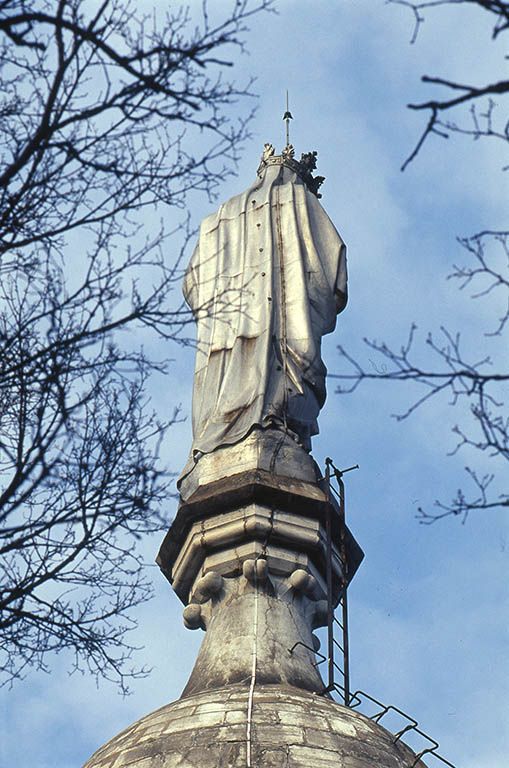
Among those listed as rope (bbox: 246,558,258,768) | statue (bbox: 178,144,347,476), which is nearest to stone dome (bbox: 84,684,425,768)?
rope (bbox: 246,558,258,768)

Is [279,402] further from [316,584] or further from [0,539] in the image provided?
[0,539]

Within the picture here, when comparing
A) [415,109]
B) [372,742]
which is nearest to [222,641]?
[372,742]

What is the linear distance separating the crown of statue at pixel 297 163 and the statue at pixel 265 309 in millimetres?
383

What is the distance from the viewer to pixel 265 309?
1883 cm

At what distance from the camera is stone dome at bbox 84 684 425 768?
14.4 m

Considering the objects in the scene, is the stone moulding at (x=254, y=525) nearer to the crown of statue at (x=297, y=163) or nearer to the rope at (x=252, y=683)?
A: the rope at (x=252, y=683)

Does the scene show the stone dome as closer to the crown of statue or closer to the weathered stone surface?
the weathered stone surface

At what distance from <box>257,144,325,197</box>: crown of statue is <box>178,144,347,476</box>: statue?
0.38 m

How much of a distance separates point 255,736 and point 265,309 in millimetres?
5511

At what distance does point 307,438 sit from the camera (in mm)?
18406

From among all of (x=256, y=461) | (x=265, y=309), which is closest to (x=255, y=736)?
(x=256, y=461)

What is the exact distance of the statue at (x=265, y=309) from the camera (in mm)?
18188

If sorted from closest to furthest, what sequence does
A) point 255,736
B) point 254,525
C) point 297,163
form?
point 255,736 → point 254,525 → point 297,163

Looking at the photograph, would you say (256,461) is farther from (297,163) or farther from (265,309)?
(297,163)
